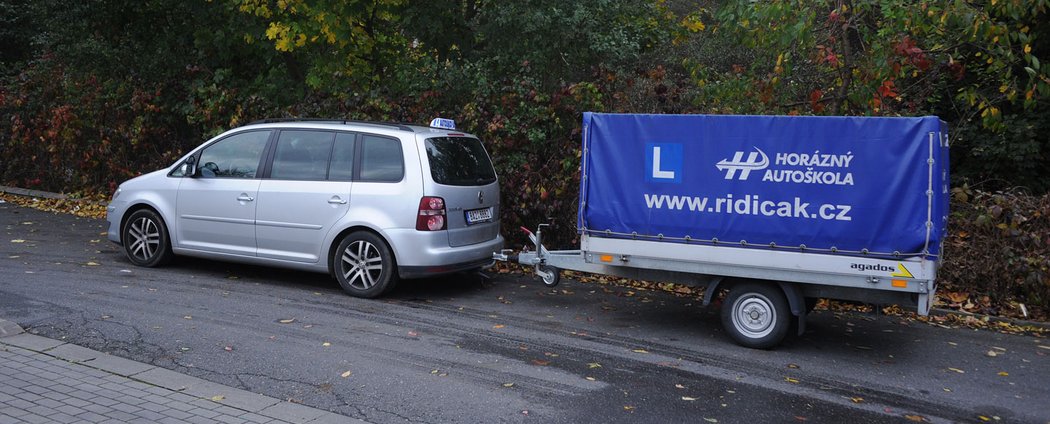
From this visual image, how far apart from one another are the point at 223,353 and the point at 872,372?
4.94 metres

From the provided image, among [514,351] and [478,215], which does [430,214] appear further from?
[514,351]

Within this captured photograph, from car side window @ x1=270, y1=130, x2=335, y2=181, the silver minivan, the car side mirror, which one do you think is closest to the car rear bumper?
the silver minivan

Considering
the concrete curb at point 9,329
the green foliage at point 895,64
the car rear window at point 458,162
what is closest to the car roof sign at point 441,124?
the car rear window at point 458,162

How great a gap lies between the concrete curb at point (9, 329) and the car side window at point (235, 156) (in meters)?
2.92

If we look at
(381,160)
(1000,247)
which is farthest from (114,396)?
(1000,247)

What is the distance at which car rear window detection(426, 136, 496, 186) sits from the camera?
28.2 feet

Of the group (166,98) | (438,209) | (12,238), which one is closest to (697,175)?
(438,209)

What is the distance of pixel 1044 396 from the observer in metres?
6.15

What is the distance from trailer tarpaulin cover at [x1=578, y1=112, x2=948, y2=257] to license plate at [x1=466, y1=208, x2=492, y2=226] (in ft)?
5.20

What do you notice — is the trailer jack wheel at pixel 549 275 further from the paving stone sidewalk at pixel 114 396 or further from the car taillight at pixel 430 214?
the paving stone sidewalk at pixel 114 396

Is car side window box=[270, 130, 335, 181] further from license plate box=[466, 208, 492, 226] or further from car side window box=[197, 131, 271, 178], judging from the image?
license plate box=[466, 208, 492, 226]

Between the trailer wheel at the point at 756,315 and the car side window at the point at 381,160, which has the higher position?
the car side window at the point at 381,160

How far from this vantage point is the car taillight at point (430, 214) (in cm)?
831

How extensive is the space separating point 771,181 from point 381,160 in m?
3.83
